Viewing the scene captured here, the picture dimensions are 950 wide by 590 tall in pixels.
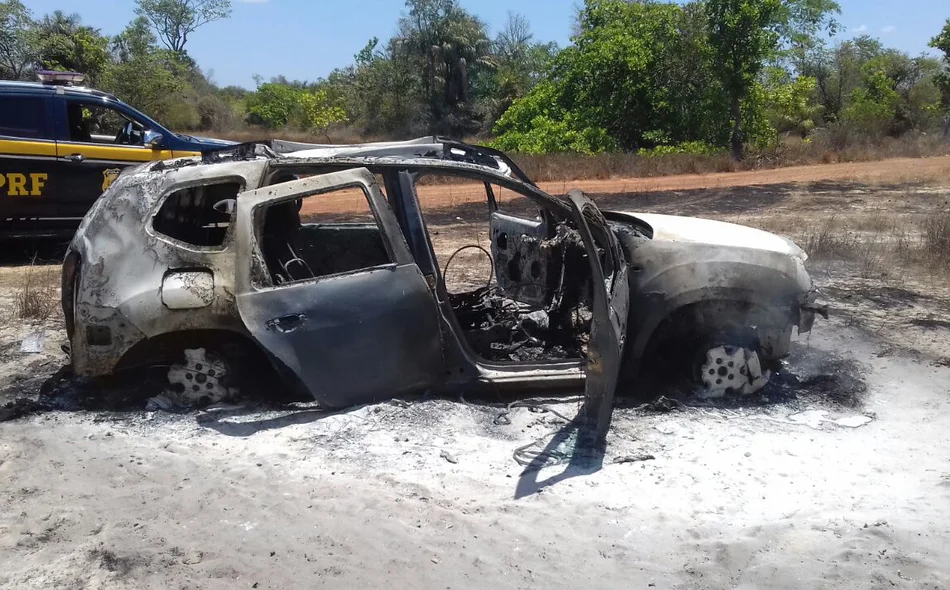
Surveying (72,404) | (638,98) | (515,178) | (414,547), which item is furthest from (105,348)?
(638,98)

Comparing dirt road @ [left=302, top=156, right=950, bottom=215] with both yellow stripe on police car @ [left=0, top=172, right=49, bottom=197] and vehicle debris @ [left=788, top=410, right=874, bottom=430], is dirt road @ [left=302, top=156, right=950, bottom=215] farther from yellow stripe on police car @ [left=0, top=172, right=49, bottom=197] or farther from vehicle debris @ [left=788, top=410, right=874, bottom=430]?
vehicle debris @ [left=788, top=410, right=874, bottom=430]

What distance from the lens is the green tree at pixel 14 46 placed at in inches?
1103

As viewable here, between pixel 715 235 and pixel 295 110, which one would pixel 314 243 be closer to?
pixel 715 235

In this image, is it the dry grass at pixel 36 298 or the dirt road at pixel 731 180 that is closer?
the dry grass at pixel 36 298

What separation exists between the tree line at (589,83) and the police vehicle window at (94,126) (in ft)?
48.6

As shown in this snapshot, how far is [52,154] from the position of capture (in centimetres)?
973

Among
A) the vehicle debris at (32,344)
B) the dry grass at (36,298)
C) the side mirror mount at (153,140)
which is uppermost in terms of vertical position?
the side mirror mount at (153,140)

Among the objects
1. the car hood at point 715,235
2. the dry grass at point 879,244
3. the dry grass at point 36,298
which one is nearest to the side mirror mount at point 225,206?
the car hood at point 715,235

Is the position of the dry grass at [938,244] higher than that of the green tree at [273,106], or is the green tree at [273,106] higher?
the green tree at [273,106]

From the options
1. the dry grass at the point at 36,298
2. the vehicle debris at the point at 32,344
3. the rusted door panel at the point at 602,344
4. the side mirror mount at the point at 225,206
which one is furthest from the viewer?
the dry grass at the point at 36,298

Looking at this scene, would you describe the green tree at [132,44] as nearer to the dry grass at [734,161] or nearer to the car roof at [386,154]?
the dry grass at [734,161]

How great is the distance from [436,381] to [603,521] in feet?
4.64

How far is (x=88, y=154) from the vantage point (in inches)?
393

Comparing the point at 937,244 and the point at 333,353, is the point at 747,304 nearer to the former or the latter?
the point at 333,353
